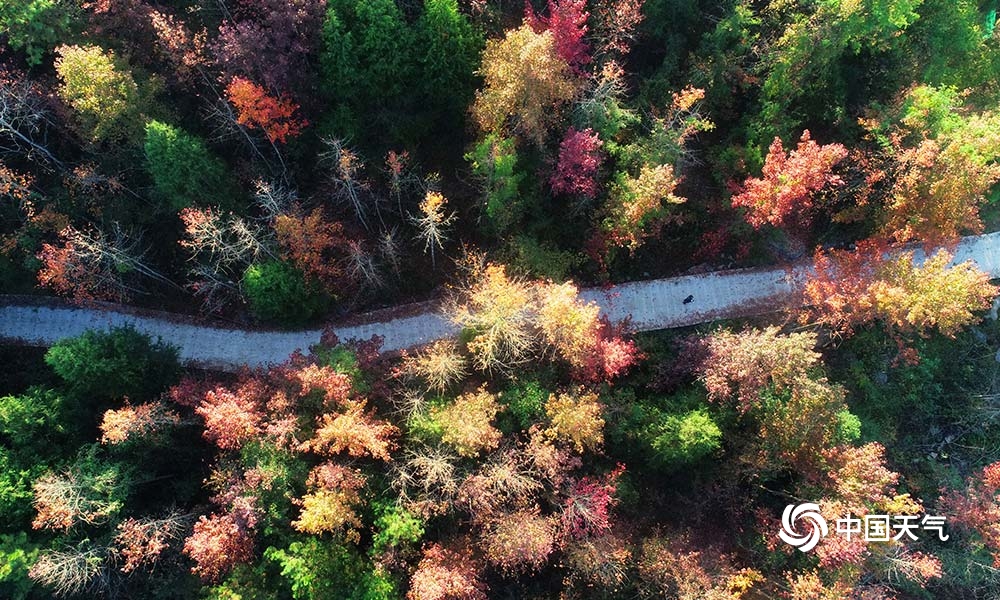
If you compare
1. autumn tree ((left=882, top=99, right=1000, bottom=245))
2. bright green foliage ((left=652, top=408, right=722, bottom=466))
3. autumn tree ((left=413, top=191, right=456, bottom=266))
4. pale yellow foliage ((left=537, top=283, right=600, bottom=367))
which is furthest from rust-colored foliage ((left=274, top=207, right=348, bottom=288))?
autumn tree ((left=882, top=99, right=1000, bottom=245))

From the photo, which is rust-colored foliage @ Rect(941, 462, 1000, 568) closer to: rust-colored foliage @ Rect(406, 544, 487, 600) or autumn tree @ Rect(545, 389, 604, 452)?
autumn tree @ Rect(545, 389, 604, 452)

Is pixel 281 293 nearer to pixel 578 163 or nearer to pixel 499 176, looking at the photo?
pixel 499 176

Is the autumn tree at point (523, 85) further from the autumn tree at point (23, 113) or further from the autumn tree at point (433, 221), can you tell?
the autumn tree at point (23, 113)

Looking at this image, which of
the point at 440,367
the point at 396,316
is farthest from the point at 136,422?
the point at 396,316

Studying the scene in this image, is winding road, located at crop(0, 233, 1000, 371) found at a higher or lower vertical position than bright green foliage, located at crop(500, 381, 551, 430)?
higher

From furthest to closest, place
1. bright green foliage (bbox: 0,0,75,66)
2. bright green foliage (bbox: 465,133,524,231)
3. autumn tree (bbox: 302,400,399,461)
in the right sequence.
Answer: bright green foliage (bbox: 465,133,524,231)
bright green foliage (bbox: 0,0,75,66)
autumn tree (bbox: 302,400,399,461)

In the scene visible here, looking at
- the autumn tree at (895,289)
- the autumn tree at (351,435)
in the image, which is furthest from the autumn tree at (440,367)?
the autumn tree at (895,289)
